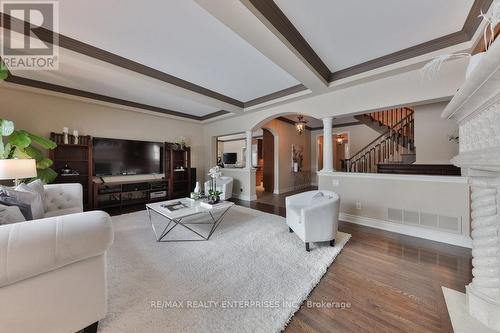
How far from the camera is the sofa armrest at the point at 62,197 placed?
268cm

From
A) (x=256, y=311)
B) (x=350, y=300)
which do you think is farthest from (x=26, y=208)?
(x=350, y=300)

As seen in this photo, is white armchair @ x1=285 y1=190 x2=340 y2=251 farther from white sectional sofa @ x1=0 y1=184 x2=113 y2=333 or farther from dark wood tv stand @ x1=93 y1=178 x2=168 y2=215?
dark wood tv stand @ x1=93 y1=178 x2=168 y2=215

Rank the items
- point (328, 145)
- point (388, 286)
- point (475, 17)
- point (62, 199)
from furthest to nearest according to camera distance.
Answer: point (328, 145) < point (62, 199) < point (475, 17) < point (388, 286)

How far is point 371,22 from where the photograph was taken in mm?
2105

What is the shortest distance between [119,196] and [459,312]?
19.0 feet

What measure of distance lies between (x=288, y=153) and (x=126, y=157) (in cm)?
514

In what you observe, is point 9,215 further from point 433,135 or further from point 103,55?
point 433,135

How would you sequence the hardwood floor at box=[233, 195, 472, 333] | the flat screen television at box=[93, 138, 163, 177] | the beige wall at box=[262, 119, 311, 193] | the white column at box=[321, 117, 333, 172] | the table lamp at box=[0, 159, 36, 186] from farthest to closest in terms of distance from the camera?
the beige wall at box=[262, 119, 311, 193] < the flat screen television at box=[93, 138, 163, 177] < the white column at box=[321, 117, 333, 172] < the table lamp at box=[0, 159, 36, 186] < the hardwood floor at box=[233, 195, 472, 333]

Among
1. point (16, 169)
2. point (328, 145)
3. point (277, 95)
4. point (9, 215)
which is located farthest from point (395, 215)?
point (16, 169)

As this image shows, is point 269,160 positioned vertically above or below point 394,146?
below

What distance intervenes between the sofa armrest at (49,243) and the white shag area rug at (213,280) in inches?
26.5

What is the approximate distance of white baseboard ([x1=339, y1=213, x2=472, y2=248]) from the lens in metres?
2.62

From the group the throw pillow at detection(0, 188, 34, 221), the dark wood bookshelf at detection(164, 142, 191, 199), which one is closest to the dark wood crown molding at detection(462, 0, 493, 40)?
→ the throw pillow at detection(0, 188, 34, 221)

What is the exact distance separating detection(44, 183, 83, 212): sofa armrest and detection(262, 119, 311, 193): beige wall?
15.9ft
